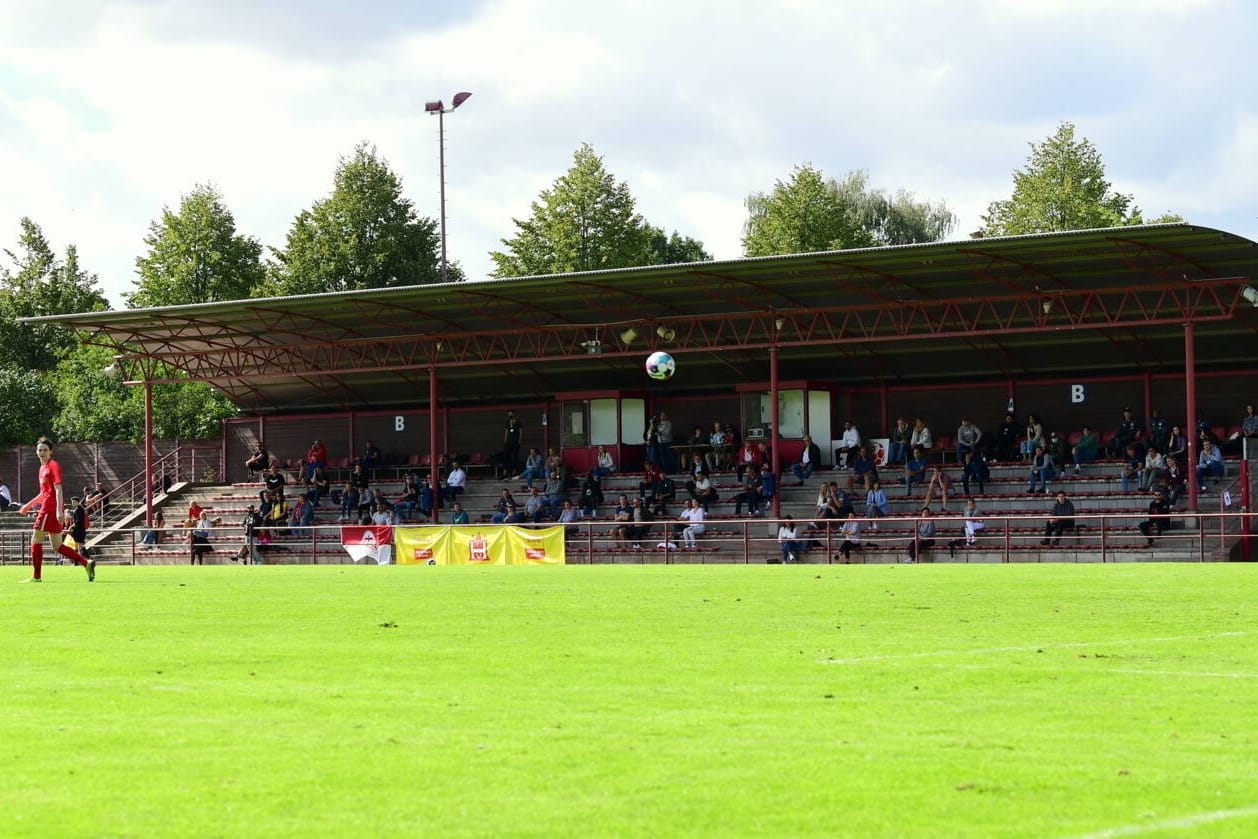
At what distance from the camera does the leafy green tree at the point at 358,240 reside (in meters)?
74.2

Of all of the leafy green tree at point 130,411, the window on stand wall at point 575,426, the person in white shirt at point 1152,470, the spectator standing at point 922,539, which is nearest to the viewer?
the spectator standing at point 922,539

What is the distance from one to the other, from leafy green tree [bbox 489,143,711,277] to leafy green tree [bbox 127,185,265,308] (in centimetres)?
1206

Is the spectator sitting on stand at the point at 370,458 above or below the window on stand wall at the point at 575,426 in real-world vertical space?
below

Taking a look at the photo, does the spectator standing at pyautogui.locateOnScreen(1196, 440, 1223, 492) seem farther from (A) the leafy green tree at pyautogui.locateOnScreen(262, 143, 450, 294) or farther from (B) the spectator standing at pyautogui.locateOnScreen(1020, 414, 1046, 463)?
(A) the leafy green tree at pyautogui.locateOnScreen(262, 143, 450, 294)

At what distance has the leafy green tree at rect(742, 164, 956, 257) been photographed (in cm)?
7175

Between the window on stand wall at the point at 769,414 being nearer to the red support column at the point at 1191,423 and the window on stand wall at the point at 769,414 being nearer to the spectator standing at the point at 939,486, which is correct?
the spectator standing at the point at 939,486

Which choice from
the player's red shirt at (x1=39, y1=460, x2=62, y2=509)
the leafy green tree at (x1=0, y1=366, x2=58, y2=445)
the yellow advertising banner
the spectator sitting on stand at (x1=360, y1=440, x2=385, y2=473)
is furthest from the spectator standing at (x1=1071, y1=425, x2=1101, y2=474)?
the leafy green tree at (x1=0, y1=366, x2=58, y2=445)

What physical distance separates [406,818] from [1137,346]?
42026 mm

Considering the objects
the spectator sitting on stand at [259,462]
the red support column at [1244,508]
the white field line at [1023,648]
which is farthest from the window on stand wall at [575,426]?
the white field line at [1023,648]

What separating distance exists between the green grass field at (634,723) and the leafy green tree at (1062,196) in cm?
5339

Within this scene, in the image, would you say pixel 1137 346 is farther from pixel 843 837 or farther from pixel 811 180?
pixel 843 837

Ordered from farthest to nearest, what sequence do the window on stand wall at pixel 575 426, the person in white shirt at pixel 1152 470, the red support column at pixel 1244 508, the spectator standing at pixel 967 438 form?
the window on stand wall at pixel 575 426 < the spectator standing at pixel 967 438 < the person in white shirt at pixel 1152 470 < the red support column at pixel 1244 508

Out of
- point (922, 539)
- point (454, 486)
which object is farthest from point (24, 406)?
point (922, 539)

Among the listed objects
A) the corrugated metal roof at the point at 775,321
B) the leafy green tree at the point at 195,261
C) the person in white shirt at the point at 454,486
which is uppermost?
the leafy green tree at the point at 195,261
